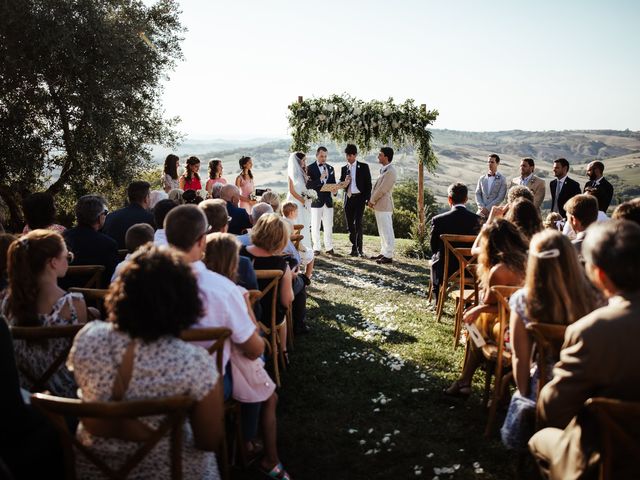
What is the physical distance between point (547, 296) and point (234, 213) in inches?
190

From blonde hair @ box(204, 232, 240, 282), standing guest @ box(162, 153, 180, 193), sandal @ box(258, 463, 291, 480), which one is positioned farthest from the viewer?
standing guest @ box(162, 153, 180, 193)

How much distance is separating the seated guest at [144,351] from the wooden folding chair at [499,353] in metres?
2.36

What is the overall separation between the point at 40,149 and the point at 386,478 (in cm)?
1181

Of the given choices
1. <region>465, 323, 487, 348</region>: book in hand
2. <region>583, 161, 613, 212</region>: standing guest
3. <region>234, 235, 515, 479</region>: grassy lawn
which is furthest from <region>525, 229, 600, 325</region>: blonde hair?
<region>583, 161, 613, 212</region>: standing guest

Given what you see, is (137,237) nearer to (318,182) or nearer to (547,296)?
(547,296)

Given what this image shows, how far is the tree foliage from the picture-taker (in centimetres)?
1138

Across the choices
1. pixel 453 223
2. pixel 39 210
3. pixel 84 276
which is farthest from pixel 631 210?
pixel 39 210

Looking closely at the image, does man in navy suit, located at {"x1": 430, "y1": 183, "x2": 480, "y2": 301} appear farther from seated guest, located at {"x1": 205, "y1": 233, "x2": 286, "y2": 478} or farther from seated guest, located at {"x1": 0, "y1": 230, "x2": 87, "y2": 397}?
seated guest, located at {"x1": 0, "y1": 230, "x2": 87, "y2": 397}

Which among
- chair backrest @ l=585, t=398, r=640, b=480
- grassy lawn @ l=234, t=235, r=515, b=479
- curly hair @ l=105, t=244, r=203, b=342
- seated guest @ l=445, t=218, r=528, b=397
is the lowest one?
grassy lawn @ l=234, t=235, r=515, b=479

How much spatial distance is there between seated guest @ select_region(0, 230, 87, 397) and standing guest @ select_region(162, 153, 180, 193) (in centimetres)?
659

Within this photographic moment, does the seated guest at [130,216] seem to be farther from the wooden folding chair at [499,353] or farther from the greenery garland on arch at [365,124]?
the greenery garland on arch at [365,124]

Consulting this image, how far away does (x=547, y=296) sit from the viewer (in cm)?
317

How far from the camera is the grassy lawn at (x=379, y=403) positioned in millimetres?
3846

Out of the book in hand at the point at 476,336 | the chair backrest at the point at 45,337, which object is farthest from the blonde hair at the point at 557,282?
the chair backrest at the point at 45,337
